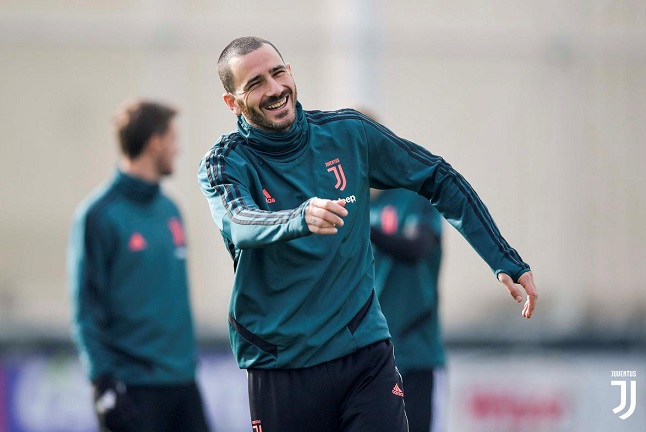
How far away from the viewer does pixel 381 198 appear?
6512 mm

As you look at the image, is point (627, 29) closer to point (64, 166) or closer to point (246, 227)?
point (64, 166)

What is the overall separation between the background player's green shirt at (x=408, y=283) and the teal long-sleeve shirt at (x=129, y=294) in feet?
3.74

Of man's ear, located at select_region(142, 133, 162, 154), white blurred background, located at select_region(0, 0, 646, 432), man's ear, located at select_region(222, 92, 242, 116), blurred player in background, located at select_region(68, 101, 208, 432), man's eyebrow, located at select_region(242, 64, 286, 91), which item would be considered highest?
white blurred background, located at select_region(0, 0, 646, 432)

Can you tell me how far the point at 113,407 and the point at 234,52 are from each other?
2437 millimetres

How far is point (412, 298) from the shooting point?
6.34 m

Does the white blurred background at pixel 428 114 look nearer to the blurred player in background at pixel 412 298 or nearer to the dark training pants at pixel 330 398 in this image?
the blurred player in background at pixel 412 298

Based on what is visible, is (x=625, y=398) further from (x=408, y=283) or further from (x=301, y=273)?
(x=301, y=273)

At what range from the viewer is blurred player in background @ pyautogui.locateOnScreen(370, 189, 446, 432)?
626 cm

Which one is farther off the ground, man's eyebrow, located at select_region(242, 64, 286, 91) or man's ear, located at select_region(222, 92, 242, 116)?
man's eyebrow, located at select_region(242, 64, 286, 91)

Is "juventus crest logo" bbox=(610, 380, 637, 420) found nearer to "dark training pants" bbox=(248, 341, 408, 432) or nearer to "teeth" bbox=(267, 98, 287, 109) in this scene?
"dark training pants" bbox=(248, 341, 408, 432)

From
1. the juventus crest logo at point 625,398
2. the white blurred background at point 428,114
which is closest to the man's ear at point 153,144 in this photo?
the juventus crest logo at point 625,398

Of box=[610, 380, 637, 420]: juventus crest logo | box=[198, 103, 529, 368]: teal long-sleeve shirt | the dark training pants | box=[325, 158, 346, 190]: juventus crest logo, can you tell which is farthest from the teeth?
box=[610, 380, 637, 420]: juventus crest logo

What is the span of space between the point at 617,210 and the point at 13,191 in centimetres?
1222

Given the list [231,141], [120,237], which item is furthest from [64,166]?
[231,141]
